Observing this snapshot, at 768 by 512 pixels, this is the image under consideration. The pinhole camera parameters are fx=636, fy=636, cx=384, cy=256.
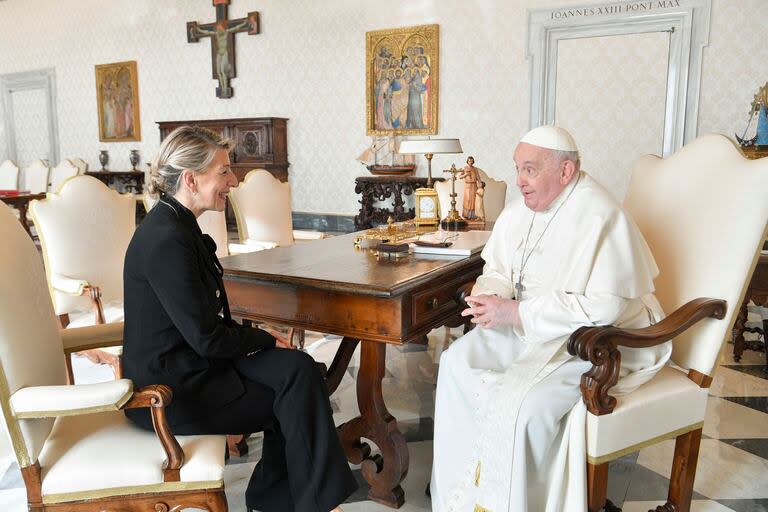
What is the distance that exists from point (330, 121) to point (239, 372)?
25.3 feet

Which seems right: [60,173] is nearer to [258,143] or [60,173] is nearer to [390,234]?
[258,143]

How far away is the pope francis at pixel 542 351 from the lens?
2035mm

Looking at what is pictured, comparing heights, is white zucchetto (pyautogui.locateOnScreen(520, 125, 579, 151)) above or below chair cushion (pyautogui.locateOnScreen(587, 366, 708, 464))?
above

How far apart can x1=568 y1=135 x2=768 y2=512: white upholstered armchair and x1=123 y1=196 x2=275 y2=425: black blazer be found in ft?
3.69

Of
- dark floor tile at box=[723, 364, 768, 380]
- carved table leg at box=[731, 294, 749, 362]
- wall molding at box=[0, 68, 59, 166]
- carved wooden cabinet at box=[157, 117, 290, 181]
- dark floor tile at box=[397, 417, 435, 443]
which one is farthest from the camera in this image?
wall molding at box=[0, 68, 59, 166]

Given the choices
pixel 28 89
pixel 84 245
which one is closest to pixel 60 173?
pixel 28 89

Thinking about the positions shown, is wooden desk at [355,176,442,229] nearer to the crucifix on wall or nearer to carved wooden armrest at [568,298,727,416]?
the crucifix on wall

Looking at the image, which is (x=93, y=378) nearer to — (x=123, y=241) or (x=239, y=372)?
(x=123, y=241)

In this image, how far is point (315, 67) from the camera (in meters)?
9.40

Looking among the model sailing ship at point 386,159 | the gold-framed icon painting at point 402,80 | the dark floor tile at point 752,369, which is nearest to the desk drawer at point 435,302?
the dark floor tile at point 752,369

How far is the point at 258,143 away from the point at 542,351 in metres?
8.02

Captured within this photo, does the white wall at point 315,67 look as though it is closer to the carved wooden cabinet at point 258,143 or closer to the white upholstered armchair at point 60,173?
the carved wooden cabinet at point 258,143

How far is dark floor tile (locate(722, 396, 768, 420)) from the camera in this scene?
11.4 ft

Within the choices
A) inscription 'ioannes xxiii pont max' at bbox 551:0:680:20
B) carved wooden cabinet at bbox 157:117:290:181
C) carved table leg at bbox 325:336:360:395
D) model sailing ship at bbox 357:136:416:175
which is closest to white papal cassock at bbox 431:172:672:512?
carved table leg at bbox 325:336:360:395
